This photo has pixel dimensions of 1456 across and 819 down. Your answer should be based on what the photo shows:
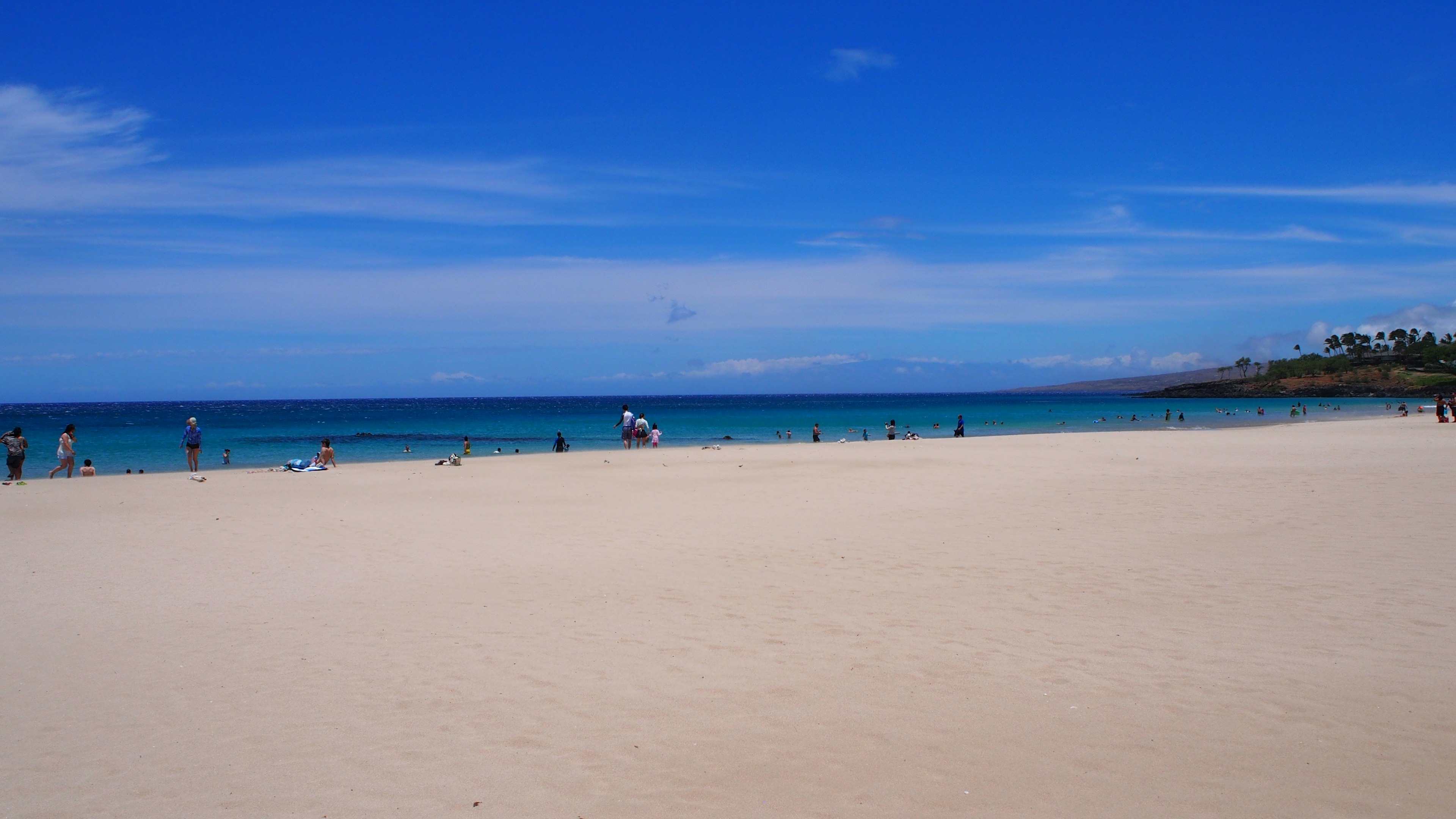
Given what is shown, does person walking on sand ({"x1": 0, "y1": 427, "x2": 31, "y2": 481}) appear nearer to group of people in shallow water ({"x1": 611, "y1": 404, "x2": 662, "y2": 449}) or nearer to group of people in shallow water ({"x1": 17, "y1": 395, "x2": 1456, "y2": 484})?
group of people in shallow water ({"x1": 17, "y1": 395, "x2": 1456, "y2": 484})

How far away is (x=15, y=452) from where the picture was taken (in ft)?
69.1

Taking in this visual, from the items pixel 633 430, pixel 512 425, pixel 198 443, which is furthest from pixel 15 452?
pixel 512 425

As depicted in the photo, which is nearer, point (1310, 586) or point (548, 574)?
point (1310, 586)

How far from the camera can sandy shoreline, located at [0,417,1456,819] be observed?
14.8 feet

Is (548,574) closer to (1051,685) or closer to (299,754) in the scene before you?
(299,754)

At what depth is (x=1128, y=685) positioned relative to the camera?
588 cm

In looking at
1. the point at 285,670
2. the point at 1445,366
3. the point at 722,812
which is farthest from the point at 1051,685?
the point at 1445,366

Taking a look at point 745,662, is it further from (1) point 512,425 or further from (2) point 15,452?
(1) point 512,425

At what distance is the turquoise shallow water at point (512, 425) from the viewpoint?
44.2 metres

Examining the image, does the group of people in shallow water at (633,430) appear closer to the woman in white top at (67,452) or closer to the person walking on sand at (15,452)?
the woman in white top at (67,452)

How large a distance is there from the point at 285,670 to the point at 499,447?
137 feet

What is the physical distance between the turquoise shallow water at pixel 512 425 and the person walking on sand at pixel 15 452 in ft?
27.4

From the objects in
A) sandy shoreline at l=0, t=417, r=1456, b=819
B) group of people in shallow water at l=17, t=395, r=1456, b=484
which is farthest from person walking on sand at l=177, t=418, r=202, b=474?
sandy shoreline at l=0, t=417, r=1456, b=819

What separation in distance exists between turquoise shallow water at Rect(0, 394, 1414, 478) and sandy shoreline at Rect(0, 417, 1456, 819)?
87.3 ft
